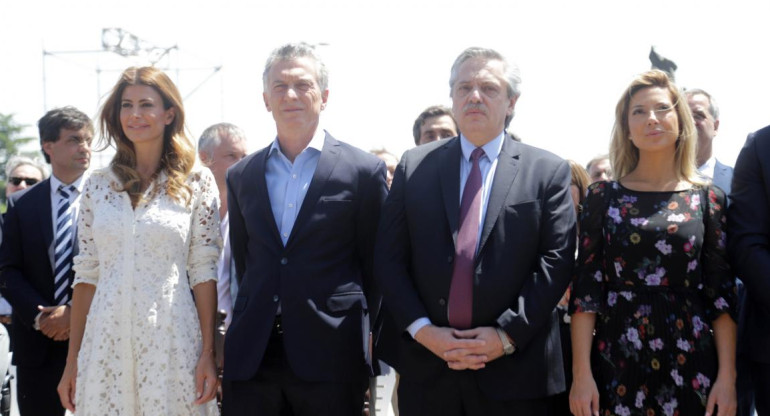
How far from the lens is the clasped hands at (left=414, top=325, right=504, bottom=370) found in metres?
3.29

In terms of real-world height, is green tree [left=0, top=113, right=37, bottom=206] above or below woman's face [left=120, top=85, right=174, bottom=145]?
below

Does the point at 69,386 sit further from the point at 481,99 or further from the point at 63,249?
the point at 481,99

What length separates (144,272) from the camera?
12.3 ft

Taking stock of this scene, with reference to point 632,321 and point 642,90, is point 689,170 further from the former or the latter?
point 632,321

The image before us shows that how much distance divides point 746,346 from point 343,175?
2014mm

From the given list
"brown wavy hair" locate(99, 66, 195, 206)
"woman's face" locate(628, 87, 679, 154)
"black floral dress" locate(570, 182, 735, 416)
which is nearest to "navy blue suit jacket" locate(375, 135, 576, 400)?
"black floral dress" locate(570, 182, 735, 416)

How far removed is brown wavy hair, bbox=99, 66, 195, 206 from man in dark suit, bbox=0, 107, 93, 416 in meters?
1.04

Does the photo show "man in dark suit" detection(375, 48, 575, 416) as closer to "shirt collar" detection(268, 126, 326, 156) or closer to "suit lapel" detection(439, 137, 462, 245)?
"suit lapel" detection(439, 137, 462, 245)

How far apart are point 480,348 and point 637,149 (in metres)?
1.36

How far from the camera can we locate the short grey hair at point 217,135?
5625 mm

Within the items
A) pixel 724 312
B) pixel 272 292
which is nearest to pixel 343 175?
pixel 272 292

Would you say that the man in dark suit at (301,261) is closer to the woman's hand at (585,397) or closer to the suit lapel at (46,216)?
the woman's hand at (585,397)

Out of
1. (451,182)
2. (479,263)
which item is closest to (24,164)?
(451,182)

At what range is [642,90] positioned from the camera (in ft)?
12.5
